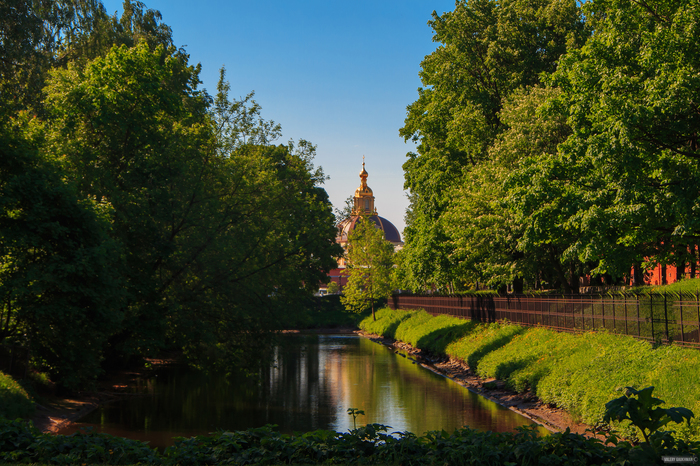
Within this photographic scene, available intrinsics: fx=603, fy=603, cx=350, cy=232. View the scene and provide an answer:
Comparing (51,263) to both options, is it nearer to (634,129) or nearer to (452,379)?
(634,129)

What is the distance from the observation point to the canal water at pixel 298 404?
1698 cm

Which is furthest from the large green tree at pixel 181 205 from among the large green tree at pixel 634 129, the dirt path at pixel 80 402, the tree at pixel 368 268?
the tree at pixel 368 268

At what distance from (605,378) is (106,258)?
1392 centimetres

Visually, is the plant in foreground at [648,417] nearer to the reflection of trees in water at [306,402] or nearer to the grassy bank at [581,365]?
the grassy bank at [581,365]

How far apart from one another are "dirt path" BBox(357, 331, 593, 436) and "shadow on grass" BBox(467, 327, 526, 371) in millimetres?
486

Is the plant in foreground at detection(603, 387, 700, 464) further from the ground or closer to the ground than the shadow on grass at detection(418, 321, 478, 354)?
further from the ground

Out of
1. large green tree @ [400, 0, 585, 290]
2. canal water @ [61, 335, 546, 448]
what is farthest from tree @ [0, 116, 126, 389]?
large green tree @ [400, 0, 585, 290]

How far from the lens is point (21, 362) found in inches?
706

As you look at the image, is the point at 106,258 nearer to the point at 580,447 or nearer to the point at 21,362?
the point at 21,362

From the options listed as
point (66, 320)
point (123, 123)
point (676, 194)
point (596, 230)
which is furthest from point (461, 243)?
point (66, 320)

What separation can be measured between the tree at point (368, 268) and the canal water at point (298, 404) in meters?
32.2

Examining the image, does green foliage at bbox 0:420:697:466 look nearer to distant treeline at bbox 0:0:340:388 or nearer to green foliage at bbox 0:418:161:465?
green foliage at bbox 0:418:161:465

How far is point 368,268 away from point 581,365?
160 feet

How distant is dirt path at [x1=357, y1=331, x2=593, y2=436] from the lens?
16.3 m
